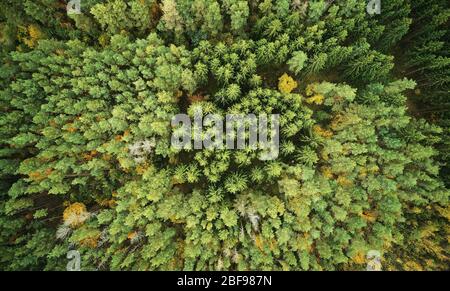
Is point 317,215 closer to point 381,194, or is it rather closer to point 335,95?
point 381,194

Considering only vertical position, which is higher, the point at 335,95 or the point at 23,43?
the point at 23,43

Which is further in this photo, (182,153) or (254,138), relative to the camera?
(182,153)

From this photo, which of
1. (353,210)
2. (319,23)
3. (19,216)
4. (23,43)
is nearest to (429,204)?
(353,210)

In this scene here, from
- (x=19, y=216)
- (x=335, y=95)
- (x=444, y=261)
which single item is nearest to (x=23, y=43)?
(x=19, y=216)

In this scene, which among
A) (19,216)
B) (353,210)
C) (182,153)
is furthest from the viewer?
(182,153)

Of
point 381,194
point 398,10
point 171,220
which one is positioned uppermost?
point 398,10

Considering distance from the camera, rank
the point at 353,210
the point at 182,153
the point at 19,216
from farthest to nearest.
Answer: the point at 182,153 → the point at 19,216 → the point at 353,210
